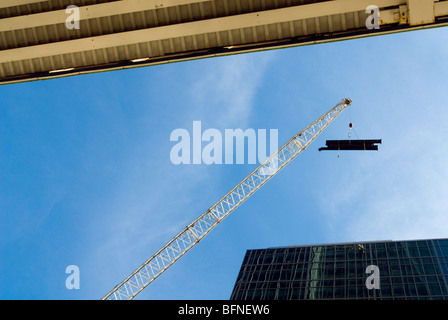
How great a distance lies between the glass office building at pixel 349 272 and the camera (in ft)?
237

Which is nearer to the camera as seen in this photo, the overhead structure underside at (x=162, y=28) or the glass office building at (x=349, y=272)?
the overhead structure underside at (x=162, y=28)

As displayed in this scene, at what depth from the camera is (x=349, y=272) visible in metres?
80.1

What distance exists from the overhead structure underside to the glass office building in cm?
6563

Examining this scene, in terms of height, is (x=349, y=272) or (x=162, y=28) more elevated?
(x=162, y=28)

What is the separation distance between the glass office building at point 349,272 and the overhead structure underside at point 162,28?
65.6 metres

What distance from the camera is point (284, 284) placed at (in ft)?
270

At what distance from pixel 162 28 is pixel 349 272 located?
3029 inches

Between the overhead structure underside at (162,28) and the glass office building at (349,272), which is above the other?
the overhead structure underside at (162,28)

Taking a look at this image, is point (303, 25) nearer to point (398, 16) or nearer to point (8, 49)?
point (398, 16)

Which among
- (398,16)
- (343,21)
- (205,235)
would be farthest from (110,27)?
(205,235)

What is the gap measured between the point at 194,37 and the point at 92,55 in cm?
279

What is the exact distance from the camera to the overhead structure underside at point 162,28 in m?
10.7
